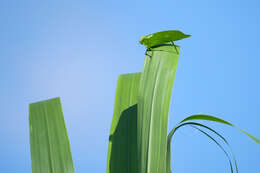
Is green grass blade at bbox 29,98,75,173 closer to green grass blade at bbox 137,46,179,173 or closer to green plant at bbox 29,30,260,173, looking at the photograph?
green plant at bbox 29,30,260,173

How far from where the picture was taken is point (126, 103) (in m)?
0.42

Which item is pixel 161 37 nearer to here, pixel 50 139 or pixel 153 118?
pixel 153 118

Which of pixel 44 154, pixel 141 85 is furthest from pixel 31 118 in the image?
pixel 141 85

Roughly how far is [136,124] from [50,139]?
0.13m

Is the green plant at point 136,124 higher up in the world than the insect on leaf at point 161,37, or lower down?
lower down

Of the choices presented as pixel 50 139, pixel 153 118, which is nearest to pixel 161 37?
pixel 153 118

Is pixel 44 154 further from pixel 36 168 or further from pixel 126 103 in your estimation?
pixel 126 103

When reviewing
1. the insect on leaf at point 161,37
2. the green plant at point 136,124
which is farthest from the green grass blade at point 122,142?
the insect on leaf at point 161,37

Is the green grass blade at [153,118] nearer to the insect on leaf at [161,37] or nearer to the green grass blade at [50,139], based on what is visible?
the insect on leaf at [161,37]

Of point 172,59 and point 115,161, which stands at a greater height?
point 172,59

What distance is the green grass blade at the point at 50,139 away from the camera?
1.36 feet

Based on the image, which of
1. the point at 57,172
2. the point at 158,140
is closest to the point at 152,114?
the point at 158,140

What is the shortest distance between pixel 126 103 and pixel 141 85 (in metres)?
0.08

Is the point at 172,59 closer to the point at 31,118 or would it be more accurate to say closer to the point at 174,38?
the point at 174,38
